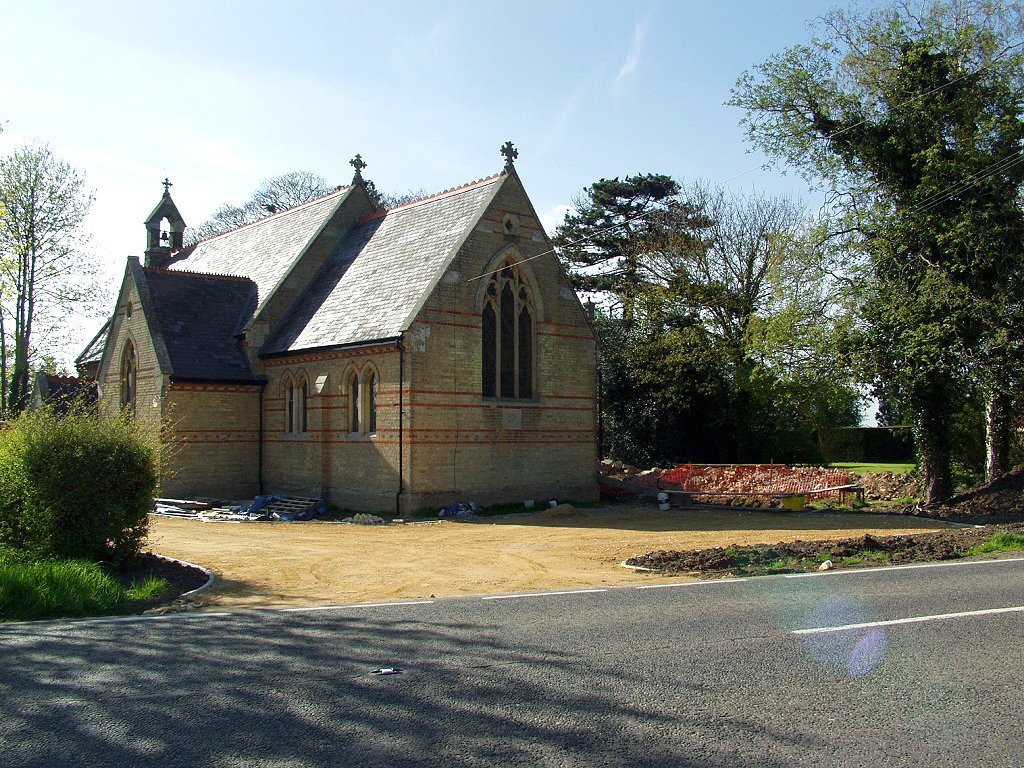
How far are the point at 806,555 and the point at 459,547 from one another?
6.54 metres

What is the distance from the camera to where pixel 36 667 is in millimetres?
6707

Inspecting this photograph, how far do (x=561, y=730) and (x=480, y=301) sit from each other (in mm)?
18451

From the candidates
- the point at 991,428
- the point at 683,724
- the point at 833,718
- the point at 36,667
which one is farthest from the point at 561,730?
the point at 991,428

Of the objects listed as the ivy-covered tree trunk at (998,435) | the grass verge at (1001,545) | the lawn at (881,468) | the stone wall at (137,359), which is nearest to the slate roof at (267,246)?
the stone wall at (137,359)

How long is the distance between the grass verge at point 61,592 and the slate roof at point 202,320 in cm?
1548

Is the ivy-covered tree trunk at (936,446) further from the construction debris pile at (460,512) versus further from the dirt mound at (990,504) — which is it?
the construction debris pile at (460,512)

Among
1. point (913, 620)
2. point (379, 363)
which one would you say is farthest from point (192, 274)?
point (913, 620)

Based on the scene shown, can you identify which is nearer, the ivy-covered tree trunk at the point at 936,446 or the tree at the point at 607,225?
the ivy-covered tree trunk at the point at 936,446

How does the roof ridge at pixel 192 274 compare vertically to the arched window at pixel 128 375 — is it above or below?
above

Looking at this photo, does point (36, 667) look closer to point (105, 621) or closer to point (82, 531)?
point (105, 621)

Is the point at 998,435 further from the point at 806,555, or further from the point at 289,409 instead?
the point at 289,409

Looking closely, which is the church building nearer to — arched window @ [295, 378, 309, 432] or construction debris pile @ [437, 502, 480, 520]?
arched window @ [295, 378, 309, 432]

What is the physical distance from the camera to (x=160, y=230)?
40594 millimetres

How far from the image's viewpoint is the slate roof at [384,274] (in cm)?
2277
